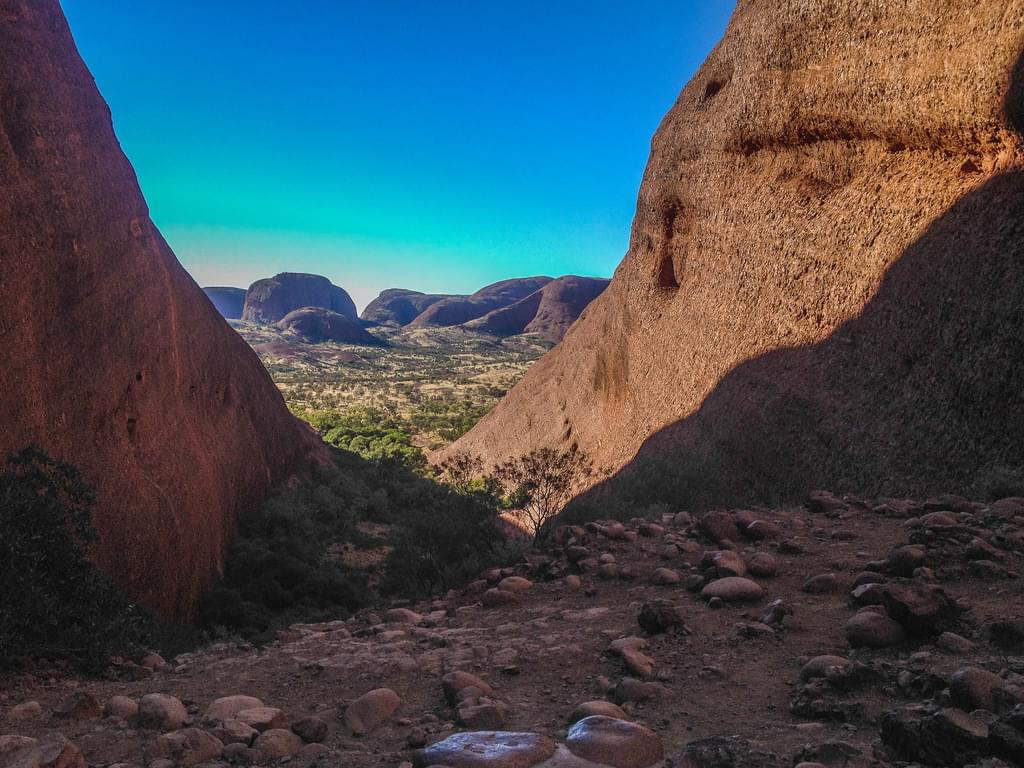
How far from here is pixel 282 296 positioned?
143375 millimetres

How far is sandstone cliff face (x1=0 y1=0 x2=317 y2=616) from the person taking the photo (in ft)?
25.0

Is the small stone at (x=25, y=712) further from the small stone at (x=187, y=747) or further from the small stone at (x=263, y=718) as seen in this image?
the small stone at (x=263, y=718)

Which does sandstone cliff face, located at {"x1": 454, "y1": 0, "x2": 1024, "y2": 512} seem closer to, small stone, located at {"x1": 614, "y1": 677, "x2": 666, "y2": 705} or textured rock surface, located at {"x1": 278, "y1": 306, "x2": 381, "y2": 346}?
small stone, located at {"x1": 614, "y1": 677, "x2": 666, "y2": 705}

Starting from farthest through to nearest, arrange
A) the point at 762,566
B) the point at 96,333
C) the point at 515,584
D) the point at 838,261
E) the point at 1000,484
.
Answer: the point at 838,261, the point at 96,333, the point at 1000,484, the point at 515,584, the point at 762,566

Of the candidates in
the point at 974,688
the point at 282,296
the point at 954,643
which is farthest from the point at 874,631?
the point at 282,296

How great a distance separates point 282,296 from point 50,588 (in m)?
148

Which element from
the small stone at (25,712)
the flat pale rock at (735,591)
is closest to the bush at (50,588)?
the small stone at (25,712)

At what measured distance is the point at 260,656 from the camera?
5277mm

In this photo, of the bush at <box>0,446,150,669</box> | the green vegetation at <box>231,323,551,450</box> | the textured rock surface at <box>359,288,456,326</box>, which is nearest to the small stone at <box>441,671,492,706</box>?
the bush at <box>0,446,150,669</box>

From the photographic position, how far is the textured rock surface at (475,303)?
140 metres

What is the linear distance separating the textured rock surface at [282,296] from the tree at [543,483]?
5222 inches

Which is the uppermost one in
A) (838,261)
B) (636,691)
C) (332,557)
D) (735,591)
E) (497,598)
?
(838,261)

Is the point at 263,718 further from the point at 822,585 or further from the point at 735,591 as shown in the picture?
the point at 822,585

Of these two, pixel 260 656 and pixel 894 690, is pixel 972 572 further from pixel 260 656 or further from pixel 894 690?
pixel 260 656
